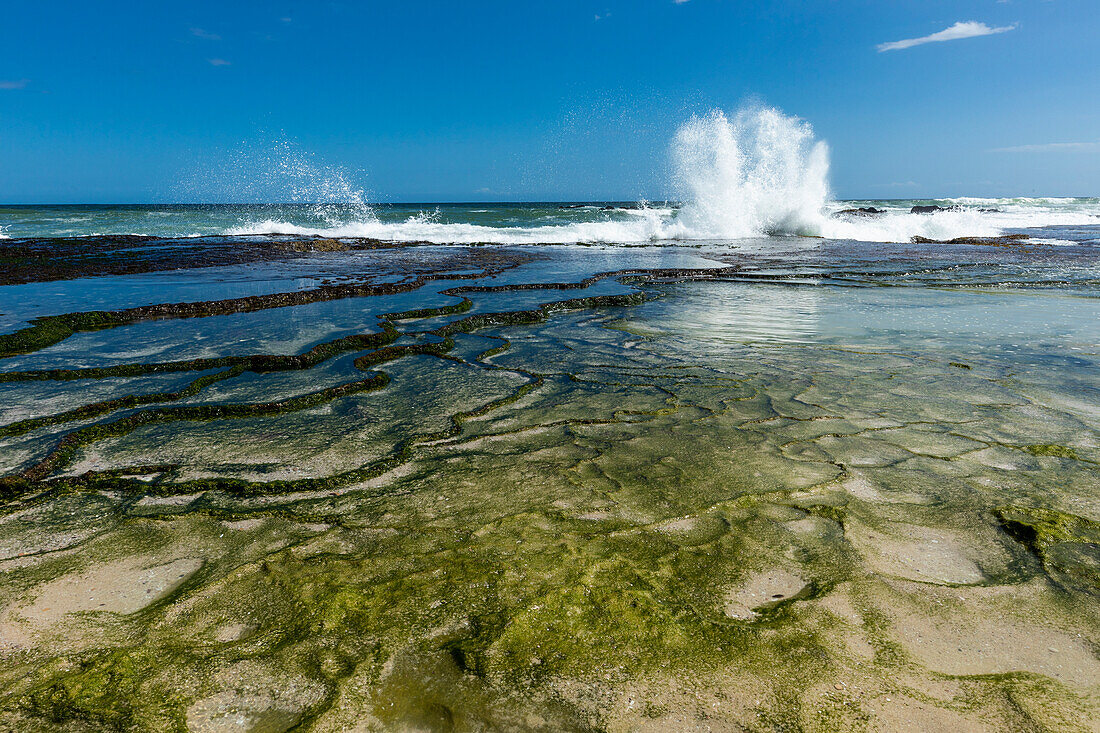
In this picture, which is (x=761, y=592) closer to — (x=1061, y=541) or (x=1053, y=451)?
(x=1061, y=541)

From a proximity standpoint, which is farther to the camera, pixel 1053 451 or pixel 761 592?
pixel 1053 451

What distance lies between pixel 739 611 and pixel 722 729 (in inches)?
20.2

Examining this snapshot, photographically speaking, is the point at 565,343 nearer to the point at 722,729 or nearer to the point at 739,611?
the point at 739,611

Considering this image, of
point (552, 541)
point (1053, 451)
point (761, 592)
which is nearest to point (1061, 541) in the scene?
point (1053, 451)

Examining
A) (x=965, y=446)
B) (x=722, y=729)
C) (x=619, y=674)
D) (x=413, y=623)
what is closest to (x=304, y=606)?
(x=413, y=623)

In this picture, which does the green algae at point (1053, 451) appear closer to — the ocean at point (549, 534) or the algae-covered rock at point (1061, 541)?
the ocean at point (549, 534)

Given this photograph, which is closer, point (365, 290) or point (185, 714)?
point (185, 714)

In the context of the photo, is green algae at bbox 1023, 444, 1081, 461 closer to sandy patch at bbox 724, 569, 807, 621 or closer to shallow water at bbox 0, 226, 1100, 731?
shallow water at bbox 0, 226, 1100, 731

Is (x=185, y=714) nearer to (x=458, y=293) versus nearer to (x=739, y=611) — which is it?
(x=739, y=611)

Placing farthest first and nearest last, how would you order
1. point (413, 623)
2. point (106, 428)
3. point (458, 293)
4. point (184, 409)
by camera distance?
point (458, 293) < point (184, 409) < point (106, 428) < point (413, 623)

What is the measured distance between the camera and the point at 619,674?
5.74 feet

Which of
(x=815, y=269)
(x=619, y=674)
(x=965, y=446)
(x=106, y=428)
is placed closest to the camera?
(x=619, y=674)

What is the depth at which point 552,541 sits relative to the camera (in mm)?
2443

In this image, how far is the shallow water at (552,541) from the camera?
1.69 metres
